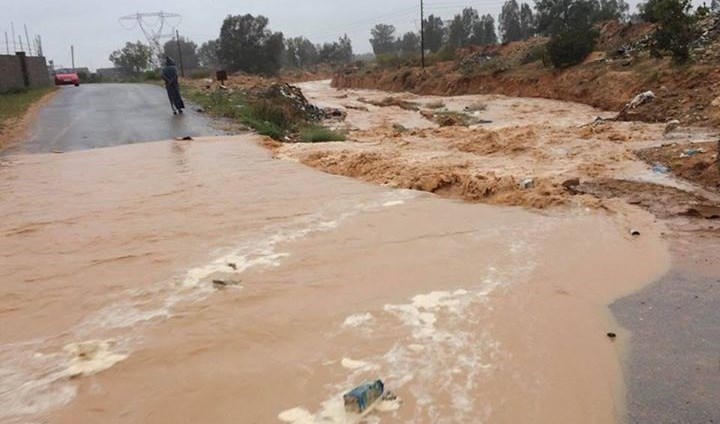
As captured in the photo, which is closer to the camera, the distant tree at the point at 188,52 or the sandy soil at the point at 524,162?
the sandy soil at the point at 524,162

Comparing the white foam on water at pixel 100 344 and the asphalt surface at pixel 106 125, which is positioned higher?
the white foam on water at pixel 100 344

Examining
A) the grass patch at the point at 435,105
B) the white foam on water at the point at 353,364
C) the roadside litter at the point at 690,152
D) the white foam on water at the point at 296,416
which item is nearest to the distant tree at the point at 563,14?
the grass patch at the point at 435,105

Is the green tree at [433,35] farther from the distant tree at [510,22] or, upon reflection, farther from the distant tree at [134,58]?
the distant tree at [134,58]

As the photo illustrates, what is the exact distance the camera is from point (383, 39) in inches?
3979

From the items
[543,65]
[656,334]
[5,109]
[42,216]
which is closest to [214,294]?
[656,334]

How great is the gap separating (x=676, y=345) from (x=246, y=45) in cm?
6050

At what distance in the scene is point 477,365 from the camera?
3.50 metres

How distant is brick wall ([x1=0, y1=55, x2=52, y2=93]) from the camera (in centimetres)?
3058

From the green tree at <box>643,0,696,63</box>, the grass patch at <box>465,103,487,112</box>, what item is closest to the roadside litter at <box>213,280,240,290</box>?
the green tree at <box>643,0,696,63</box>

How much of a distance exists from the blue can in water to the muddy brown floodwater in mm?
62

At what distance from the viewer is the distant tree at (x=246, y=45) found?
196 feet

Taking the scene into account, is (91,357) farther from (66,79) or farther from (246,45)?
(246,45)

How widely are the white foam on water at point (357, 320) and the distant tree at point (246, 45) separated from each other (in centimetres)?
5803

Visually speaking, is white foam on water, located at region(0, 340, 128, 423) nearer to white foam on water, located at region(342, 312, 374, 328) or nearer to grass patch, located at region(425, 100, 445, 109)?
white foam on water, located at region(342, 312, 374, 328)
